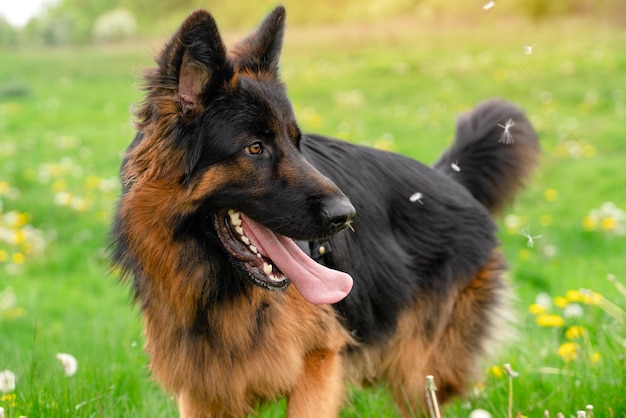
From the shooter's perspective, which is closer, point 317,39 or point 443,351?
point 443,351

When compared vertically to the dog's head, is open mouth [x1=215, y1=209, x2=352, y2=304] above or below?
below

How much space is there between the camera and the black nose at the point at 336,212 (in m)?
2.85

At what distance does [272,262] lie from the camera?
3043 millimetres

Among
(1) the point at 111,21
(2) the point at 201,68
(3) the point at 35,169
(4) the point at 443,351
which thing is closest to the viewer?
(2) the point at 201,68

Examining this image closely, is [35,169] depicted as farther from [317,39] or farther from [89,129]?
[317,39]

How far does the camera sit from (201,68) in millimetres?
2938

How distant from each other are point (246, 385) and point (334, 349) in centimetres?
46

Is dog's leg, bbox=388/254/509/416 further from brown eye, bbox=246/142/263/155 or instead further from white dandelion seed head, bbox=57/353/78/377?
white dandelion seed head, bbox=57/353/78/377

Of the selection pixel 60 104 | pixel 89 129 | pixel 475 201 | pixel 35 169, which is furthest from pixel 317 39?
pixel 475 201

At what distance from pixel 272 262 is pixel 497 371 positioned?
197 cm

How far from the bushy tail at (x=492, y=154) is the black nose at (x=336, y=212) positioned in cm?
170

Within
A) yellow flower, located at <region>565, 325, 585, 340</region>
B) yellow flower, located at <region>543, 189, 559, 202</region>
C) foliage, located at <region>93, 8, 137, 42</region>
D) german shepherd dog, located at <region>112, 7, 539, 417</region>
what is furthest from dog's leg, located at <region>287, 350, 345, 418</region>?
foliage, located at <region>93, 8, 137, 42</region>

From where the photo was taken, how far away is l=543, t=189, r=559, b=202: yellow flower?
9809 mm

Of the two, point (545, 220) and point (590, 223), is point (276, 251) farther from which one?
point (545, 220)
